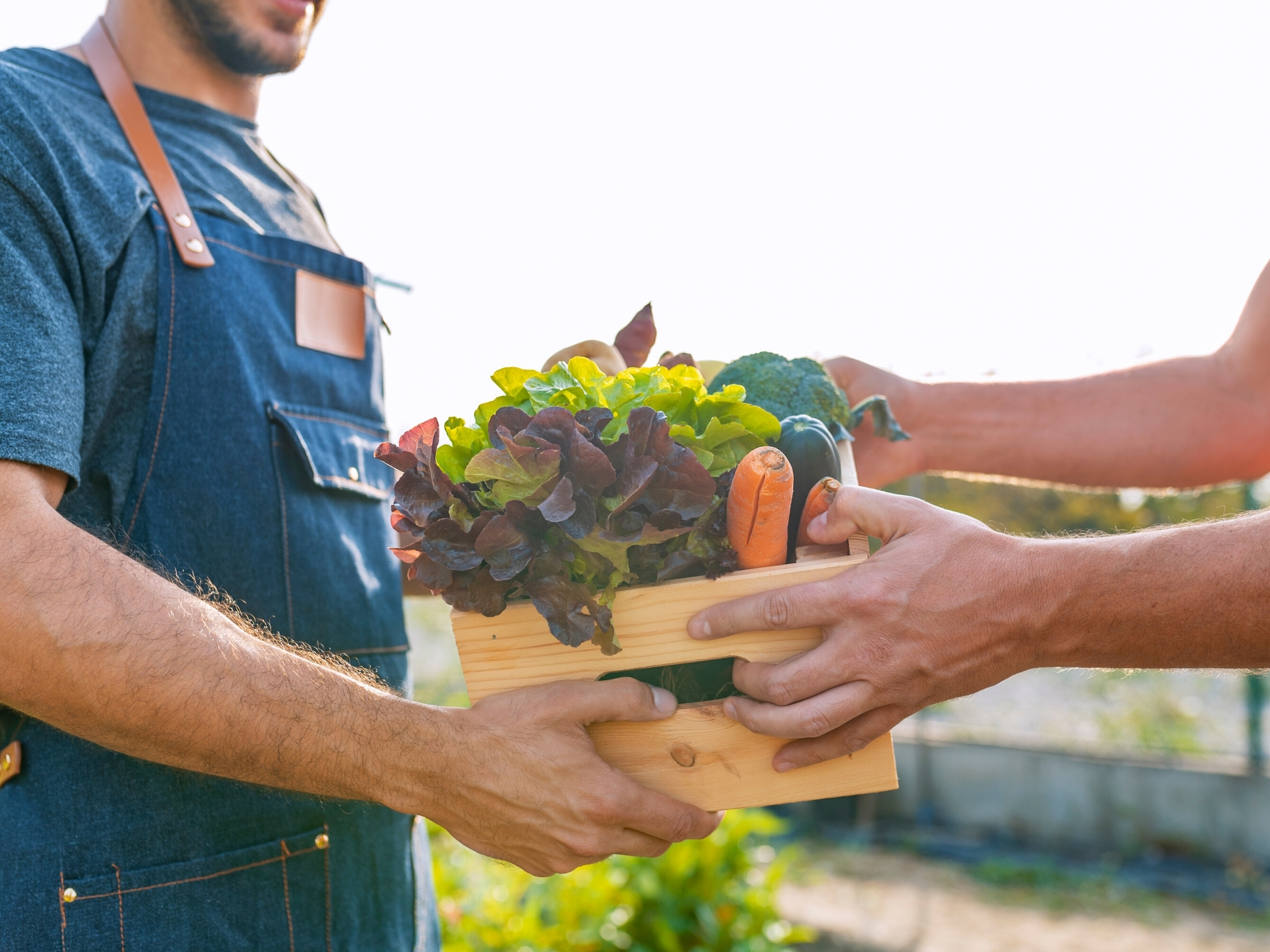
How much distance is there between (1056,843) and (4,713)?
6.31 m

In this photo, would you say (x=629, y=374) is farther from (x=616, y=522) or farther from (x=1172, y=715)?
(x=1172, y=715)

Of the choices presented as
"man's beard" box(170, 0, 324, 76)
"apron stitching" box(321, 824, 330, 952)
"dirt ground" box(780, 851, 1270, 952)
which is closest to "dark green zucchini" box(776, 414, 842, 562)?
"apron stitching" box(321, 824, 330, 952)

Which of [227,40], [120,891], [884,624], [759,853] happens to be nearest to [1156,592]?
[884,624]

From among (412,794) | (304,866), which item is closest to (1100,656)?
(412,794)

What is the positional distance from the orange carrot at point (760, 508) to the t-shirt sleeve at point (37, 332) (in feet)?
3.50

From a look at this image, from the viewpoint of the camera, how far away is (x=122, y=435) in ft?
5.30

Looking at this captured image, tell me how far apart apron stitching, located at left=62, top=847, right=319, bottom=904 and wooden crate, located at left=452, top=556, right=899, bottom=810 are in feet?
1.68

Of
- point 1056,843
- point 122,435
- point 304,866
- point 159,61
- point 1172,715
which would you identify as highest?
point 159,61

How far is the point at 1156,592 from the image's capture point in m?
1.54

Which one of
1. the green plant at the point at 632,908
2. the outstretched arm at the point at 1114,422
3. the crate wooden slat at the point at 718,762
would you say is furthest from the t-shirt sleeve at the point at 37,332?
the green plant at the point at 632,908

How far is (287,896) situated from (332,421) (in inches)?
37.7

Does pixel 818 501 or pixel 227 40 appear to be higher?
pixel 227 40

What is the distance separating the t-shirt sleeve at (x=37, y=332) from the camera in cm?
133

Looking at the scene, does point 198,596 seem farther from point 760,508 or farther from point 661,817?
point 760,508
